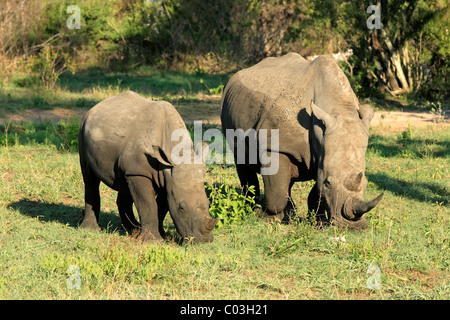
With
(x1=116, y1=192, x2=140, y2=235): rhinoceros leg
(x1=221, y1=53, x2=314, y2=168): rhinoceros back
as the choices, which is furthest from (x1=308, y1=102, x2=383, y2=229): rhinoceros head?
(x1=116, y1=192, x2=140, y2=235): rhinoceros leg

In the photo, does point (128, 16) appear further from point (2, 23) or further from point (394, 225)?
point (394, 225)

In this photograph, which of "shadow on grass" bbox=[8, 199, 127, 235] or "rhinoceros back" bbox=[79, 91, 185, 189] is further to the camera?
"shadow on grass" bbox=[8, 199, 127, 235]

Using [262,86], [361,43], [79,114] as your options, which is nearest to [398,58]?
[361,43]

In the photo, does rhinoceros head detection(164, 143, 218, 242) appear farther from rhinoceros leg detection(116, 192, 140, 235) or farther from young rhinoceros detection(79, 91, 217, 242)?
rhinoceros leg detection(116, 192, 140, 235)

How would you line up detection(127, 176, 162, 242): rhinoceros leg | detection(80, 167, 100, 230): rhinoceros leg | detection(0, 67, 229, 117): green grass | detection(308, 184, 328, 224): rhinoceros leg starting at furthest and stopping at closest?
detection(0, 67, 229, 117): green grass < detection(80, 167, 100, 230): rhinoceros leg < detection(308, 184, 328, 224): rhinoceros leg < detection(127, 176, 162, 242): rhinoceros leg

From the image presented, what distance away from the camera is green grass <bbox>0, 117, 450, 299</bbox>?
558 centimetres

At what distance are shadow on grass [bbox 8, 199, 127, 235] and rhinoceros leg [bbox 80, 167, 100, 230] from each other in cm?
19

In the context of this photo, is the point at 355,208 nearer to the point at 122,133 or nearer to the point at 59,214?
the point at 122,133

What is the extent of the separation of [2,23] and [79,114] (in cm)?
621

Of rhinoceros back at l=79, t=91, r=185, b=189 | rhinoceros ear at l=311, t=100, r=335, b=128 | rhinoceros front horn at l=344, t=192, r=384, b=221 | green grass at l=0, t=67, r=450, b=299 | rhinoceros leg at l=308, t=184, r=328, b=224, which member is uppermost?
rhinoceros ear at l=311, t=100, r=335, b=128

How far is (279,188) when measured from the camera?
758cm

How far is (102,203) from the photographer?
898cm

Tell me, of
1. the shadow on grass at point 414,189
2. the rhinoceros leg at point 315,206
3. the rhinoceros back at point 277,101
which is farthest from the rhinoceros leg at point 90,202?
the shadow on grass at point 414,189

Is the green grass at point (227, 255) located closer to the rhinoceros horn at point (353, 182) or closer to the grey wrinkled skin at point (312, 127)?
the grey wrinkled skin at point (312, 127)
